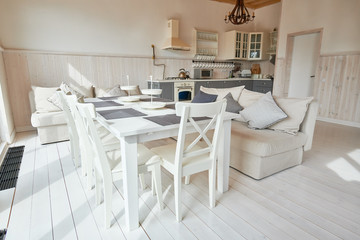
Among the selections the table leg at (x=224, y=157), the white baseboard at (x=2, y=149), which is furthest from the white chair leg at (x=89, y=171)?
the white baseboard at (x=2, y=149)

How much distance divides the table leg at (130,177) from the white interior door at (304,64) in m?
5.65

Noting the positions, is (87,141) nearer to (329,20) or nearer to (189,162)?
(189,162)

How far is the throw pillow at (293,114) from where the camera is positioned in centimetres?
244

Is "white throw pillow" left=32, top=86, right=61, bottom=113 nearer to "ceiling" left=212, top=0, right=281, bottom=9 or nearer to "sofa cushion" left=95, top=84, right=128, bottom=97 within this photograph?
"sofa cushion" left=95, top=84, right=128, bottom=97

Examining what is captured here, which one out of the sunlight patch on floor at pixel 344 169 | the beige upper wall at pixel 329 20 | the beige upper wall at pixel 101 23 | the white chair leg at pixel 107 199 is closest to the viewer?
the white chair leg at pixel 107 199

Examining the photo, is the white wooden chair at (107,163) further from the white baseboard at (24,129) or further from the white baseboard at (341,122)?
the white baseboard at (341,122)

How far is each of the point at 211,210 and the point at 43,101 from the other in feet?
10.9

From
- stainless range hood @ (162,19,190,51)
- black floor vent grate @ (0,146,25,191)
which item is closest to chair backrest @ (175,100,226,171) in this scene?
black floor vent grate @ (0,146,25,191)

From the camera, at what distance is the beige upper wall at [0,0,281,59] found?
392cm

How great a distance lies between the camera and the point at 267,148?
2154mm

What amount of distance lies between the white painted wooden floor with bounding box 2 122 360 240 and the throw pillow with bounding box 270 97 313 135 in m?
0.50

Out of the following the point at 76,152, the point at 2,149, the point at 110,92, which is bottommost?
the point at 2,149

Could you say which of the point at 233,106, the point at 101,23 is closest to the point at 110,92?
the point at 101,23

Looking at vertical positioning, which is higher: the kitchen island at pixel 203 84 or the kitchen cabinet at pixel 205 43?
the kitchen cabinet at pixel 205 43
